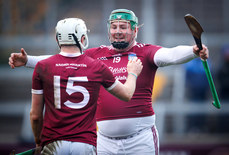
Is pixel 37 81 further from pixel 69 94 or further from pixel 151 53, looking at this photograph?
pixel 151 53

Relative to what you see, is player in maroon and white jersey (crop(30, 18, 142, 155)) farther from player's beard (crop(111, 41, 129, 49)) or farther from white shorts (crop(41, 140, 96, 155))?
player's beard (crop(111, 41, 129, 49))

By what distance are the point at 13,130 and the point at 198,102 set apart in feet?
13.6

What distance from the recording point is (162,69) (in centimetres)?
1000

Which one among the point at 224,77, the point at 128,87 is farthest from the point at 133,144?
the point at 224,77

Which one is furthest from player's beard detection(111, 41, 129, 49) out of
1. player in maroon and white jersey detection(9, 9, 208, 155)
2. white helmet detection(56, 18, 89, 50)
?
white helmet detection(56, 18, 89, 50)

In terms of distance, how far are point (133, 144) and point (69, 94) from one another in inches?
42.6

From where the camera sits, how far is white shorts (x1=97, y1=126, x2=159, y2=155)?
4.44 m

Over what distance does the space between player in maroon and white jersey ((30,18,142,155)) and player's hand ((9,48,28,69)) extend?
2.23ft

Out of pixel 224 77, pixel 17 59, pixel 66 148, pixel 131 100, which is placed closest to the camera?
pixel 66 148

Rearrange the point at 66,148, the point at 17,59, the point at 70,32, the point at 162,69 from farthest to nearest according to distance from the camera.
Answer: the point at 162,69, the point at 17,59, the point at 70,32, the point at 66,148

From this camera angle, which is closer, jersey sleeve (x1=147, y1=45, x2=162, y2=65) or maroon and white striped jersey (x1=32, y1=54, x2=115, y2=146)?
maroon and white striped jersey (x1=32, y1=54, x2=115, y2=146)

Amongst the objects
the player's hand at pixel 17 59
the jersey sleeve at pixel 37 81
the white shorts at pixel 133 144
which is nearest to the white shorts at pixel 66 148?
the jersey sleeve at pixel 37 81

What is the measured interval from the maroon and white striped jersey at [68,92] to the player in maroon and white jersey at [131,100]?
2.41 feet

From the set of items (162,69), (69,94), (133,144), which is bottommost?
(162,69)
